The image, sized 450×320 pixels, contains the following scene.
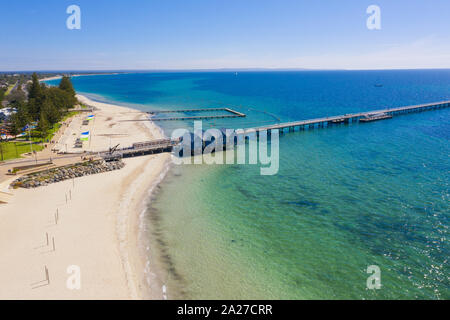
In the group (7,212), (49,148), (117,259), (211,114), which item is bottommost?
(117,259)

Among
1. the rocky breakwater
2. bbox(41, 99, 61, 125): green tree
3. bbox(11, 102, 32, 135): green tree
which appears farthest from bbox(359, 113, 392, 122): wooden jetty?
bbox(11, 102, 32, 135): green tree

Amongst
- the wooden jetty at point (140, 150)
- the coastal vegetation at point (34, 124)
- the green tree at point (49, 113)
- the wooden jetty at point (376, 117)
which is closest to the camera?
the wooden jetty at point (140, 150)

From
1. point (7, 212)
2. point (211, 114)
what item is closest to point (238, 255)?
point (7, 212)

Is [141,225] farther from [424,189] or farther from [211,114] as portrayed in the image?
[211,114]

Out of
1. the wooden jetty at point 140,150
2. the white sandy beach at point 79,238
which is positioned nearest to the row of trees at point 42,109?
the wooden jetty at point 140,150

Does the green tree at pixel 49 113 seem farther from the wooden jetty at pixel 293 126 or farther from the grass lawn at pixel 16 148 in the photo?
the wooden jetty at pixel 293 126
